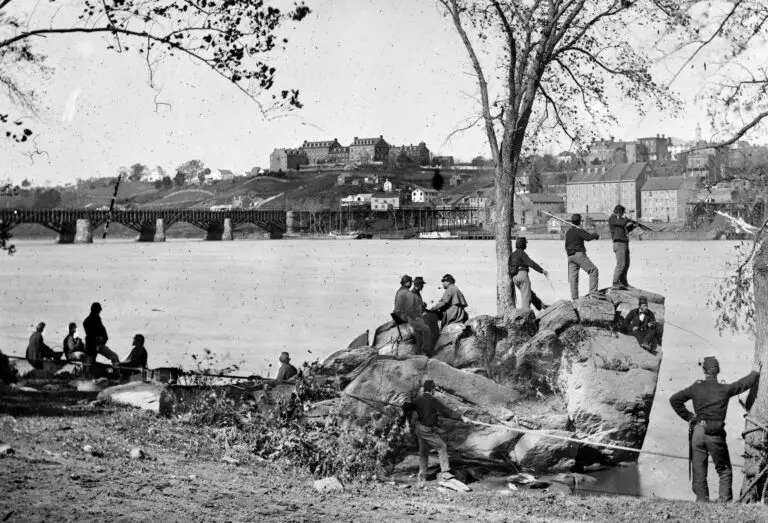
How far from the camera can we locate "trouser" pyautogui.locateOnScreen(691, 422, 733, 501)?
481 inches

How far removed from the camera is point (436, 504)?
11047mm

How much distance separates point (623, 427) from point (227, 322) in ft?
93.9

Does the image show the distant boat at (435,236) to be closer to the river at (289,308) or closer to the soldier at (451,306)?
the river at (289,308)

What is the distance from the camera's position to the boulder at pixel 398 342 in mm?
19234

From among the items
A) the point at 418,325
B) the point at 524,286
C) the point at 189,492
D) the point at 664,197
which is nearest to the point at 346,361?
the point at 418,325

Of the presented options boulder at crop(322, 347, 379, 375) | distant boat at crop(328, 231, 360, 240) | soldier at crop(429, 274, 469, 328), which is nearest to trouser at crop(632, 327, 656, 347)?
soldier at crop(429, 274, 469, 328)

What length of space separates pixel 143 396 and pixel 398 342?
6.29 metres

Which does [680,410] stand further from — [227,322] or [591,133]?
[227,322]

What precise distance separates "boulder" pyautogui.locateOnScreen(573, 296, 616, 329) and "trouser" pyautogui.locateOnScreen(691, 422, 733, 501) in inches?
267

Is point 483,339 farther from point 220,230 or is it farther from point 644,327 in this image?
point 220,230

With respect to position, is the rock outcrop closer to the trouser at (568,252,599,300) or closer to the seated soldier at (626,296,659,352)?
the seated soldier at (626,296,659,352)

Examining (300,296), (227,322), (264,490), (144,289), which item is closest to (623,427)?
(264,490)

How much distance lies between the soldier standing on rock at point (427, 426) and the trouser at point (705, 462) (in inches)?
125

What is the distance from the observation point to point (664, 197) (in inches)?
7283
